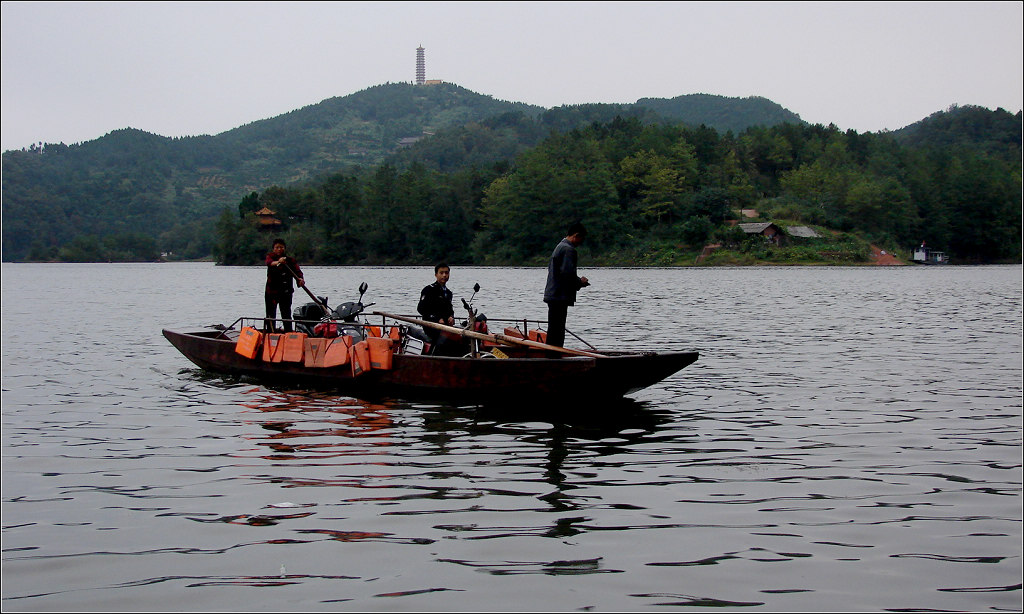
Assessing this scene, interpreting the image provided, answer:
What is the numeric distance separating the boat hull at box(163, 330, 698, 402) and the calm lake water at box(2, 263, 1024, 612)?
11.7 inches

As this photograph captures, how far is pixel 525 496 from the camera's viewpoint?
8.83 meters

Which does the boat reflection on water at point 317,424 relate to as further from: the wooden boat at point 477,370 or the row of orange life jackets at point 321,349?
the row of orange life jackets at point 321,349

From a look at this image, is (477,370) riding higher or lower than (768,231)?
lower

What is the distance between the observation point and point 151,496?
29.5ft

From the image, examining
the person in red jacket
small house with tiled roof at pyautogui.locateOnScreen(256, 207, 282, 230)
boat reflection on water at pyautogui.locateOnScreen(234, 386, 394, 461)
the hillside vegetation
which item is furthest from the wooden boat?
small house with tiled roof at pyautogui.locateOnScreen(256, 207, 282, 230)

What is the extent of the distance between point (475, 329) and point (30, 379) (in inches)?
370

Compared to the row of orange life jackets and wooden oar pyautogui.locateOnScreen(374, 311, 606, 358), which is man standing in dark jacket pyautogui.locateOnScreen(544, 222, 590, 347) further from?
the row of orange life jackets

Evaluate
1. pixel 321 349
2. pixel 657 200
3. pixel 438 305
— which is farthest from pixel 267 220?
pixel 438 305

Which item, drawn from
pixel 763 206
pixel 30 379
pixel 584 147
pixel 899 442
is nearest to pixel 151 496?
pixel 899 442

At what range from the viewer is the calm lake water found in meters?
6.50

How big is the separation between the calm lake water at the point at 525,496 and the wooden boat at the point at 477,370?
32cm

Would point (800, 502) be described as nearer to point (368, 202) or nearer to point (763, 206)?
point (763, 206)

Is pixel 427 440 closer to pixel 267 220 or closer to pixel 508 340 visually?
Result: pixel 508 340

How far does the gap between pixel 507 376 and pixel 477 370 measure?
484 millimetres
